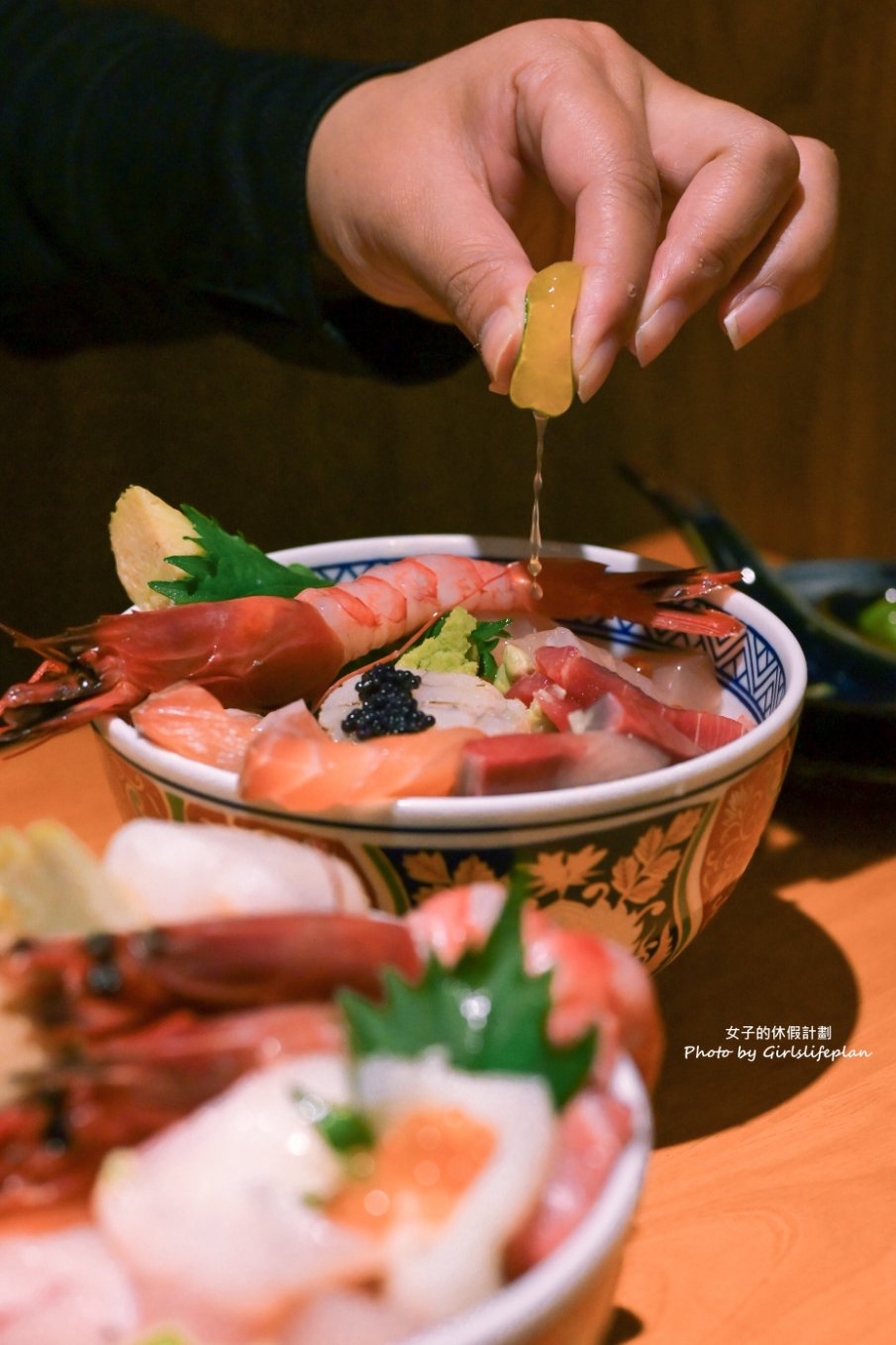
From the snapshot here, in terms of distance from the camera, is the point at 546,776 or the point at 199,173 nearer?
the point at 546,776

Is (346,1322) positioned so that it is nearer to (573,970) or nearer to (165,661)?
(573,970)

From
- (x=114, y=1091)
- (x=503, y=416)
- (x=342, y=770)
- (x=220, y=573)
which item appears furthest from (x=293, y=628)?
(x=503, y=416)

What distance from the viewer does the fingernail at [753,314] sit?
51.7 inches

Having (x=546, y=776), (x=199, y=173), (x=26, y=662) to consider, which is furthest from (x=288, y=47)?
(x=546, y=776)

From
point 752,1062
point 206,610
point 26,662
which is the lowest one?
point 26,662

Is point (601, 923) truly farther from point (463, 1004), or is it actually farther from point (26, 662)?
point (26, 662)

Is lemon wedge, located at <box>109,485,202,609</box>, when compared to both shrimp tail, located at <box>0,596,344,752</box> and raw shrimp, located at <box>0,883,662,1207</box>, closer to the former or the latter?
shrimp tail, located at <box>0,596,344,752</box>

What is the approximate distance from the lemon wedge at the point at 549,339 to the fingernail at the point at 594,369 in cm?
1

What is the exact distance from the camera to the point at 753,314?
1316 millimetres

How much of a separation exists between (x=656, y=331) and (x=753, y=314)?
205mm

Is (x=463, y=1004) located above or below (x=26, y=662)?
above

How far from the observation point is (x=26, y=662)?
2.35m

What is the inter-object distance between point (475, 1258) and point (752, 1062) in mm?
591

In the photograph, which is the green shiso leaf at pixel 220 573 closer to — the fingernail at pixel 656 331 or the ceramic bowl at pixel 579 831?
the ceramic bowl at pixel 579 831
